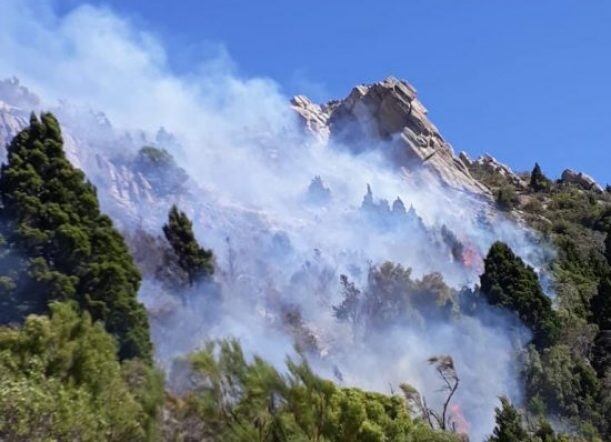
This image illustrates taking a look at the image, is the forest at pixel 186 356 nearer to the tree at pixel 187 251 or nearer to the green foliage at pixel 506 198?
the tree at pixel 187 251

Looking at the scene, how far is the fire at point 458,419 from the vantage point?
104ft

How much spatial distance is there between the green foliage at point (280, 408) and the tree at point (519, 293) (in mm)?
17997

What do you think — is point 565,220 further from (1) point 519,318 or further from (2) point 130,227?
(2) point 130,227

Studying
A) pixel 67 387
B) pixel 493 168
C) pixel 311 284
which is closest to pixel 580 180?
pixel 493 168

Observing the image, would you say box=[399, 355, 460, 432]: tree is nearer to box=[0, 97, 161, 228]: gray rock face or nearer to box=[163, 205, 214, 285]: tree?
box=[163, 205, 214, 285]: tree

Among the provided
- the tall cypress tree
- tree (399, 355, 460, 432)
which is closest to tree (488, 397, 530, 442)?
tree (399, 355, 460, 432)

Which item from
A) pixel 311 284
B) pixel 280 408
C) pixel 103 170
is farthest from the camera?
pixel 103 170

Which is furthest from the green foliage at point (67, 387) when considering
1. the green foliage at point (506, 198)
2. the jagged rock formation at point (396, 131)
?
the jagged rock formation at point (396, 131)

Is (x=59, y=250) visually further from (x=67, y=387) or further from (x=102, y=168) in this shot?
(x=102, y=168)

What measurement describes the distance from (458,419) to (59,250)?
15548 mm

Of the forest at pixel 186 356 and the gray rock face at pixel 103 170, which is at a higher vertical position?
the gray rock face at pixel 103 170

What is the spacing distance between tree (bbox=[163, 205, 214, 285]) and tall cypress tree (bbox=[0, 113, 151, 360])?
28.2 feet

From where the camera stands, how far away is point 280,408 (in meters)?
18.2

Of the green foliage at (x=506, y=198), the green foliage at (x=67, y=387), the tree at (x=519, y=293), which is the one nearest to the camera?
the green foliage at (x=67, y=387)
